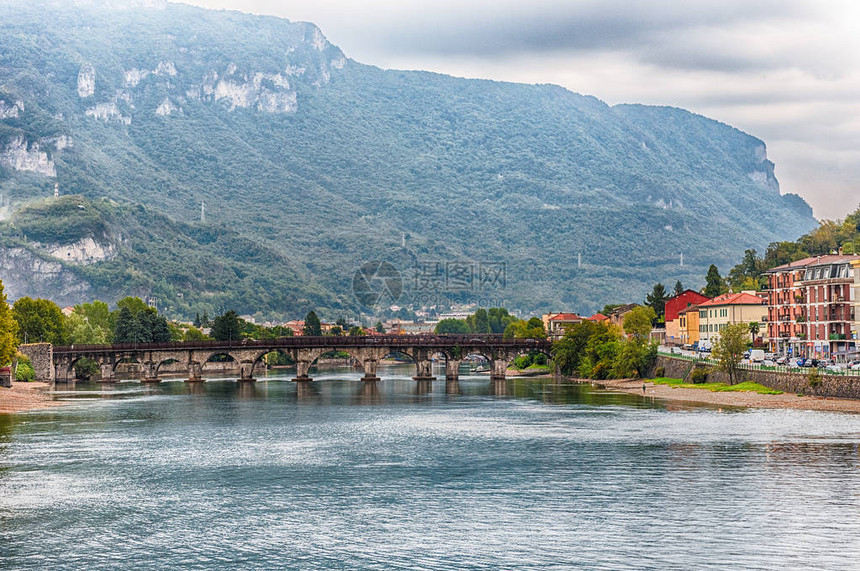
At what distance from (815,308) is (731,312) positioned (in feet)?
115

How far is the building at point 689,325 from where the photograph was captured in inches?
7042

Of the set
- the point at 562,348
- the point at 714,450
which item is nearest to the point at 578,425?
the point at 714,450

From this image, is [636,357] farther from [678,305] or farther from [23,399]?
[23,399]

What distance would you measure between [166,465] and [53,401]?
6023 cm

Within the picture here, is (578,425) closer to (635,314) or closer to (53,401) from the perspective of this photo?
(53,401)

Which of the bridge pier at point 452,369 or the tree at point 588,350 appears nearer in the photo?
the tree at point 588,350

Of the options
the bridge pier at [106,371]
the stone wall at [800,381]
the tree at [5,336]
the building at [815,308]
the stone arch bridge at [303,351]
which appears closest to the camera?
the stone wall at [800,381]

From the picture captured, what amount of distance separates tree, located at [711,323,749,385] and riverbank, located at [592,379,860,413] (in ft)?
11.0

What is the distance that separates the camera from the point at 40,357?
548 feet

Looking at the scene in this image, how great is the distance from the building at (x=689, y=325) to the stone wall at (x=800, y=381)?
1772 inches

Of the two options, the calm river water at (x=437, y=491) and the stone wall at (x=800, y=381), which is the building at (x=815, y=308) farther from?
the calm river water at (x=437, y=491)

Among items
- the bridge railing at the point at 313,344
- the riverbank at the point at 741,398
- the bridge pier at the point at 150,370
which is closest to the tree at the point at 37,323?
the bridge railing at the point at 313,344

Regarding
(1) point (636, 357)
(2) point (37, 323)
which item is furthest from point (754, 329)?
(2) point (37, 323)

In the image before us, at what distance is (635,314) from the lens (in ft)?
629
